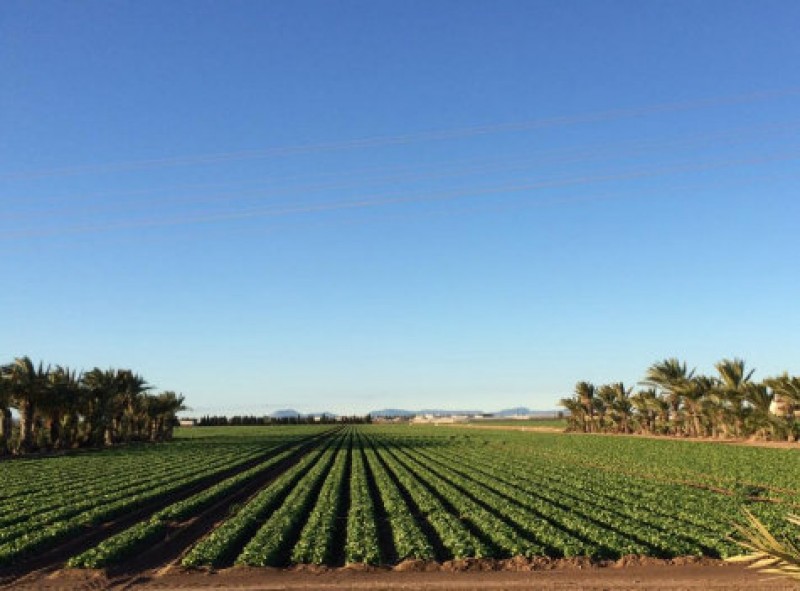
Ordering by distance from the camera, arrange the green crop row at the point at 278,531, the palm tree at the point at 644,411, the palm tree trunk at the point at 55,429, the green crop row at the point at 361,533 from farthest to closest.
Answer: the palm tree at the point at 644,411 < the palm tree trunk at the point at 55,429 < the green crop row at the point at 278,531 < the green crop row at the point at 361,533

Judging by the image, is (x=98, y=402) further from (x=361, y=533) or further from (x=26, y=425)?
(x=361, y=533)

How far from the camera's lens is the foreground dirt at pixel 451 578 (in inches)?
590

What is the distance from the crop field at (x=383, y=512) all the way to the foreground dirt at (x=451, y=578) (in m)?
0.68

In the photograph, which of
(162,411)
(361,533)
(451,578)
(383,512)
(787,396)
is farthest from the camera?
(162,411)

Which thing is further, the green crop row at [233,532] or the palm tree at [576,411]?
the palm tree at [576,411]

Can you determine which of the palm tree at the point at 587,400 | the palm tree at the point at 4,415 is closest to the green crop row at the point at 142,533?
the palm tree at the point at 4,415

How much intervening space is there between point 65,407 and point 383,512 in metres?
53.2

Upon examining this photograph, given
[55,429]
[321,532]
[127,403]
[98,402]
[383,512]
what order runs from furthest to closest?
[127,403] → [98,402] → [55,429] → [383,512] → [321,532]

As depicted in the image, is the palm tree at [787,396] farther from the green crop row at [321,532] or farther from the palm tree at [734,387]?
the green crop row at [321,532]

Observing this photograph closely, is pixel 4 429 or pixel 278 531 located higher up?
pixel 4 429

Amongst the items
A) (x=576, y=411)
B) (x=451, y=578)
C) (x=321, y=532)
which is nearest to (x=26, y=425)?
(x=321, y=532)

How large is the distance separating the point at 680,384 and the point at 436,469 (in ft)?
138

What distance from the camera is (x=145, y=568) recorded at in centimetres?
1723

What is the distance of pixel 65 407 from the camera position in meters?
65.5
